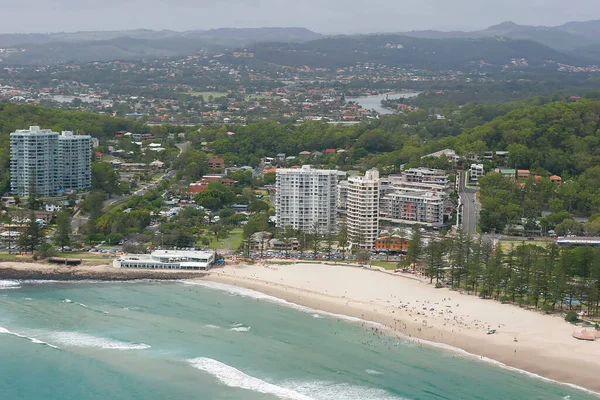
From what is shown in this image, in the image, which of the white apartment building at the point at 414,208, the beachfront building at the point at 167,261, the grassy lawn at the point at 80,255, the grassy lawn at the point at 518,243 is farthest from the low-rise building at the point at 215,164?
the grassy lawn at the point at 518,243

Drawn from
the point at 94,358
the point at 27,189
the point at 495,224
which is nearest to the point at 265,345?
the point at 94,358

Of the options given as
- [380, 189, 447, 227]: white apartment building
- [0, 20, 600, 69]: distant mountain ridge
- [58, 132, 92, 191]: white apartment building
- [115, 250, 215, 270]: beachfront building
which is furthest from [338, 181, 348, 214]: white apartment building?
[0, 20, 600, 69]: distant mountain ridge

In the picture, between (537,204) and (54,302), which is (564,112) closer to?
(537,204)

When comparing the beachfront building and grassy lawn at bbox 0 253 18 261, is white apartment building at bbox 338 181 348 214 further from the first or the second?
grassy lawn at bbox 0 253 18 261

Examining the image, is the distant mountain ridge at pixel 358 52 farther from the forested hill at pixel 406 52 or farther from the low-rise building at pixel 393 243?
the low-rise building at pixel 393 243

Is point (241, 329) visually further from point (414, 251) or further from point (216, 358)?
point (414, 251)

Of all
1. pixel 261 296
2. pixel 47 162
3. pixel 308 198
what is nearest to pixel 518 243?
pixel 308 198
